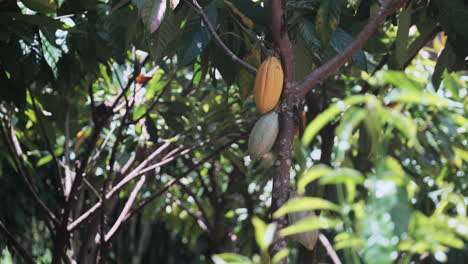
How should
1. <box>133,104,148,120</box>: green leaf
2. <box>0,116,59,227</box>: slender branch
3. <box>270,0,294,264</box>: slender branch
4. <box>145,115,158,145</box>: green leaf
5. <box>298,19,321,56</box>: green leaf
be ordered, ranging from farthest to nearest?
<box>133,104,148,120</box>: green leaf < <box>145,115,158,145</box>: green leaf < <box>0,116,59,227</box>: slender branch < <box>298,19,321,56</box>: green leaf < <box>270,0,294,264</box>: slender branch

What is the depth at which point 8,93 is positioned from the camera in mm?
1646

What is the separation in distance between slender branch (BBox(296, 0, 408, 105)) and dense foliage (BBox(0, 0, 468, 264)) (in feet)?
0.07

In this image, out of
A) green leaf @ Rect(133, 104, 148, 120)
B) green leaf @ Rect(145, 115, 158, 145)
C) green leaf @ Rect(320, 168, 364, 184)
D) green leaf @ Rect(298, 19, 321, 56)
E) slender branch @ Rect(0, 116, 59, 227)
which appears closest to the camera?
green leaf @ Rect(320, 168, 364, 184)

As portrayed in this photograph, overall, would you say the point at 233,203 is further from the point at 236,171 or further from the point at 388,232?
the point at 388,232

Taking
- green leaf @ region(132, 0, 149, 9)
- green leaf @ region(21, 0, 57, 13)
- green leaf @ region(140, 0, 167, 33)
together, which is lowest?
green leaf @ region(140, 0, 167, 33)

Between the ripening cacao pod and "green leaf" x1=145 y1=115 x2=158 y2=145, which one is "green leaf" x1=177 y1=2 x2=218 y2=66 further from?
"green leaf" x1=145 y1=115 x2=158 y2=145

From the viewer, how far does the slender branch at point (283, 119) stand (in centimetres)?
107

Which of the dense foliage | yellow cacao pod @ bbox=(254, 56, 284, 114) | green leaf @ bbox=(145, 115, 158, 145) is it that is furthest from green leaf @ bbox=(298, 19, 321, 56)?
green leaf @ bbox=(145, 115, 158, 145)

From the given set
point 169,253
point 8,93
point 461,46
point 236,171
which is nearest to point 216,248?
point 236,171

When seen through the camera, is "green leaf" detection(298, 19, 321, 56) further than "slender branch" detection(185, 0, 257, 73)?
Yes

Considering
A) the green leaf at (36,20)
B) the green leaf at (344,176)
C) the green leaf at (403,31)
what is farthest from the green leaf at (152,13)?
the green leaf at (344,176)

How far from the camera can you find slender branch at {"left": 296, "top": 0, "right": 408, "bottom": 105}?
112cm

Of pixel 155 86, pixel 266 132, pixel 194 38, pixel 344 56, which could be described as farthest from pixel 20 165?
pixel 344 56

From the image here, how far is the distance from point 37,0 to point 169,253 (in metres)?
3.70
